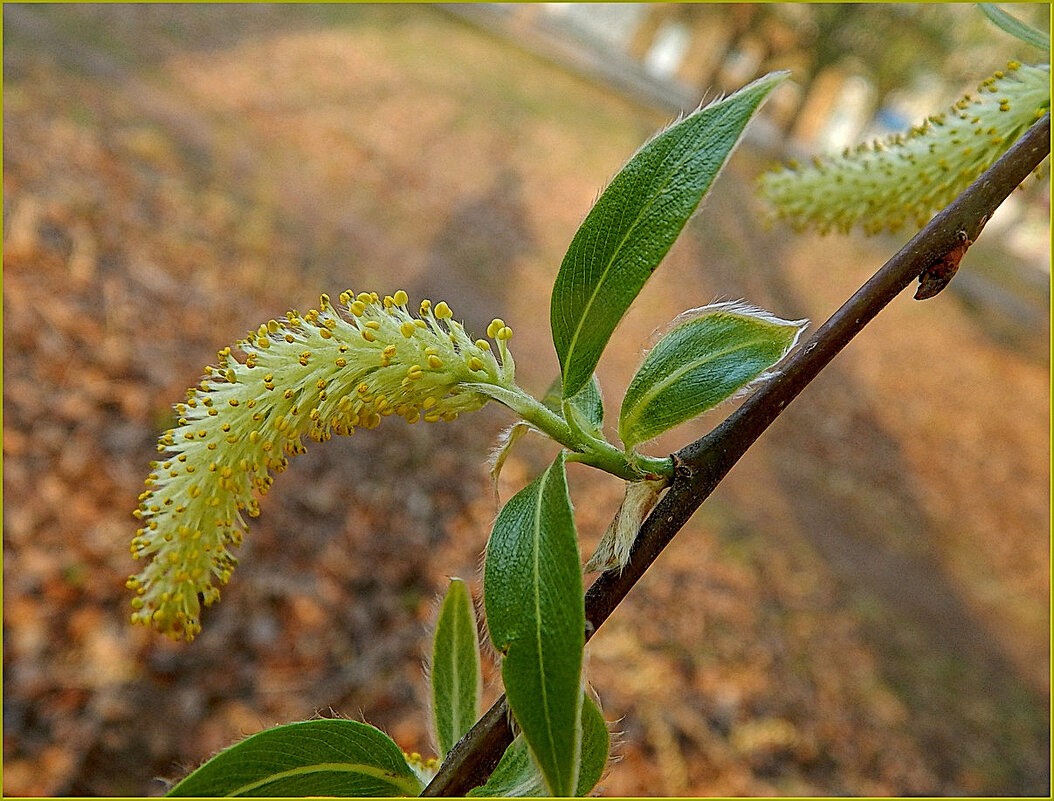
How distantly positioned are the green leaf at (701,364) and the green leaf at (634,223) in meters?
0.05

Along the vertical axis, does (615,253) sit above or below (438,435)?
above

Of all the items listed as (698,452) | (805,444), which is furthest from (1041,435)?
(698,452)

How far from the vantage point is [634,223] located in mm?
516

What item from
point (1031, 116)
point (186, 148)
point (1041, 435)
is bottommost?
point (186, 148)

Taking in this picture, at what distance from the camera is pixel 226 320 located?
135 inches

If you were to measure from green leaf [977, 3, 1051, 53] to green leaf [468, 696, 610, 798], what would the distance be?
604 millimetres

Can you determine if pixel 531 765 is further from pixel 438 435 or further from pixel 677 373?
pixel 438 435

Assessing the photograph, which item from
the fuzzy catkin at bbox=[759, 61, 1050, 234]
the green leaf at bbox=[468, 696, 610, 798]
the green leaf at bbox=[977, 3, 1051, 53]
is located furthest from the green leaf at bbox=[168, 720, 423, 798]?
the green leaf at bbox=[977, 3, 1051, 53]

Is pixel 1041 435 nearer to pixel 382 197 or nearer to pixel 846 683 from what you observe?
pixel 846 683

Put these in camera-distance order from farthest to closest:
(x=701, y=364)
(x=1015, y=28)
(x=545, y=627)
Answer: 1. (x=1015, y=28)
2. (x=701, y=364)
3. (x=545, y=627)

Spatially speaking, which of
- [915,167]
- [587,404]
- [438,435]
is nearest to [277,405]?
[587,404]

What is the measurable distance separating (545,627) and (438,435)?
297cm

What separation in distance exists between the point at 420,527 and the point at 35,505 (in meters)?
1.15

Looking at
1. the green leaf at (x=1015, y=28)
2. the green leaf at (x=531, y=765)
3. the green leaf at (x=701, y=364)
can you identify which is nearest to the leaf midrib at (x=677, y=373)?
the green leaf at (x=701, y=364)
